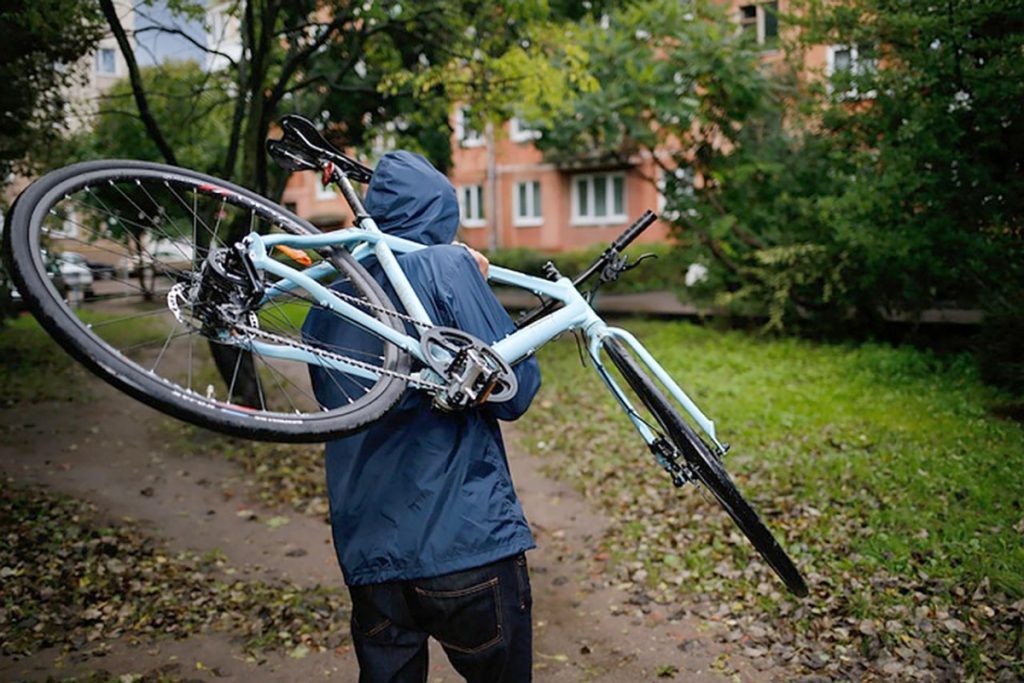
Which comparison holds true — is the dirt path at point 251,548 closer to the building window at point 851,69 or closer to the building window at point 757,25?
the building window at point 851,69

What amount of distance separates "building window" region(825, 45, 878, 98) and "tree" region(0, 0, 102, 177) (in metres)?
7.52

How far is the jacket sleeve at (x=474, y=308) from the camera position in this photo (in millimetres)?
2756

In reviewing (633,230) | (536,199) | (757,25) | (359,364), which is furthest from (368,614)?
(536,199)

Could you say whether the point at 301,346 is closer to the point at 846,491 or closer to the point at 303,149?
the point at 303,149

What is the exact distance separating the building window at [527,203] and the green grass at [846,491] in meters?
25.2

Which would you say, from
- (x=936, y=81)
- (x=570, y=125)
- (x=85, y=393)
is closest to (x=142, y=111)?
(x=85, y=393)

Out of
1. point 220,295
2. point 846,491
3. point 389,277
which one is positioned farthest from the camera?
point 846,491

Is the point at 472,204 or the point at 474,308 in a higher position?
the point at 472,204

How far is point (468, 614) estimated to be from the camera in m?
2.63

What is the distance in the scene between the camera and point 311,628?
559cm

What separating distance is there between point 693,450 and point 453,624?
1.38m

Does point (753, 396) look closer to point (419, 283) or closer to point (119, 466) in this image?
point (119, 466)

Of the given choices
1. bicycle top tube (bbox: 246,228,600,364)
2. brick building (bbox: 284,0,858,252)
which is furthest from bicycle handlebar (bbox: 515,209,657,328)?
brick building (bbox: 284,0,858,252)

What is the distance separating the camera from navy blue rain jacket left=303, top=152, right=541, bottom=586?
103 inches
